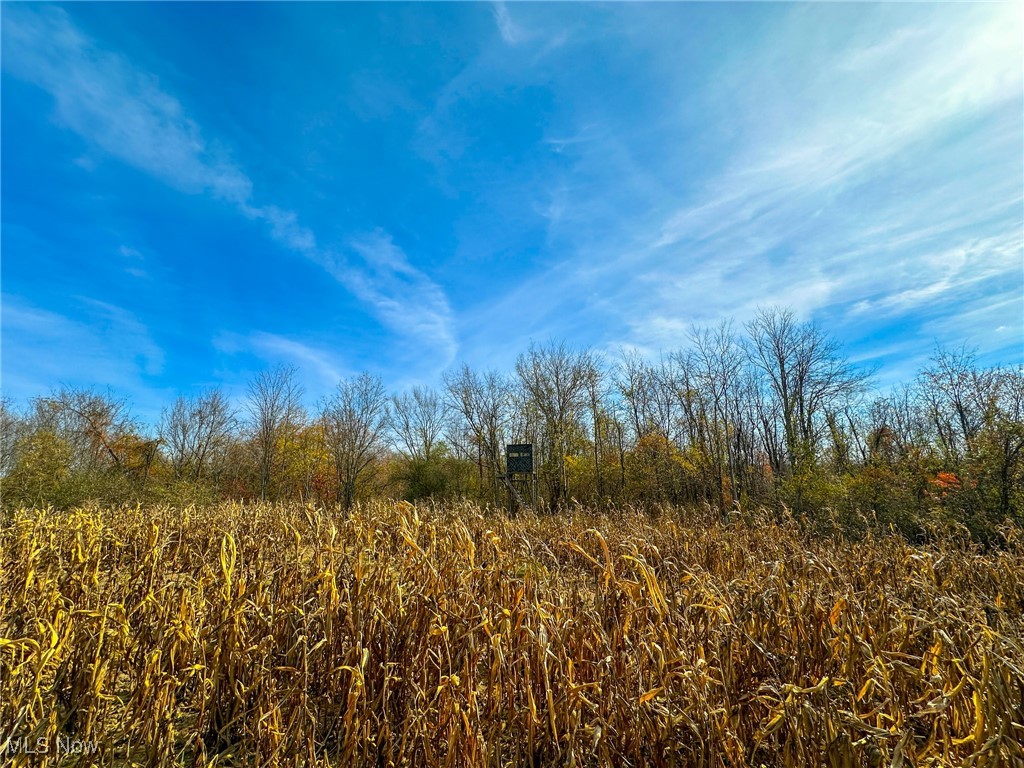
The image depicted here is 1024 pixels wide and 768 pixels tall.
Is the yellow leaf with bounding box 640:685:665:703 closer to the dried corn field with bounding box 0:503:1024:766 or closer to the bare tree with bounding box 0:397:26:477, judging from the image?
the dried corn field with bounding box 0:503:1024:766

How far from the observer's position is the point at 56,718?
1320 millimetres

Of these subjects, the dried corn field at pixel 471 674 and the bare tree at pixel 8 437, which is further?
the bare tree at pixel 8 437

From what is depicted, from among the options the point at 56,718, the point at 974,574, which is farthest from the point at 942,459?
the point at 56,718

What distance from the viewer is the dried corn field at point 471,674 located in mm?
1289

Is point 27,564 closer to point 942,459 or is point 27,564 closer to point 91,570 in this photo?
point 91,570

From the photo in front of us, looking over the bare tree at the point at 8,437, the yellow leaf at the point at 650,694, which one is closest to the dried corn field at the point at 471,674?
the yellow leaf at the point at 650,694

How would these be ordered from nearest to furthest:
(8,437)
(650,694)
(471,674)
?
1. (650,694)
2. (471,674)
3. (8,437)

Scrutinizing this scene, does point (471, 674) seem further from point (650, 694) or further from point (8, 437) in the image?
point (8, 437)

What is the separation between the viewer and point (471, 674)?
147 centimetres

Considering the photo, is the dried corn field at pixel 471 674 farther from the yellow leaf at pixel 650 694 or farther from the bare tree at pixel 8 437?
the bare tree at pixel 8 437

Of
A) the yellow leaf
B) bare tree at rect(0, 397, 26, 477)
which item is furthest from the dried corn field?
bare tree at rect(0, 397, 26, 477)

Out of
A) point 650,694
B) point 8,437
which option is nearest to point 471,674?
point 650,694

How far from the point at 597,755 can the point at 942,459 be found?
1347 centimetres

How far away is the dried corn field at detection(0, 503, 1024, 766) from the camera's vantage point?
4.23 feet
